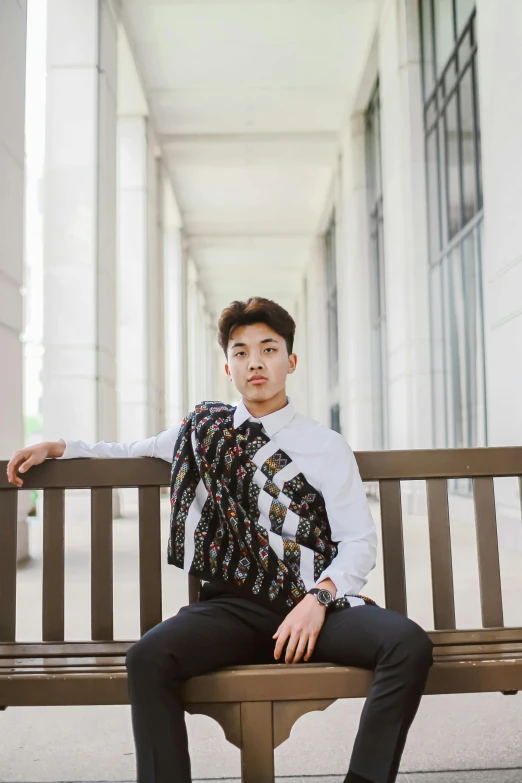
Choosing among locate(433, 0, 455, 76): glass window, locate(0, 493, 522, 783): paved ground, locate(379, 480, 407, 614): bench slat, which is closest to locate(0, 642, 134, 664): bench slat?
locate(0, 493, 522, 783): paved ground

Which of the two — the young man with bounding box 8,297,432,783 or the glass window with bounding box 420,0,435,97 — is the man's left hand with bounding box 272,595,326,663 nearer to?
the young man with bounding box 8,297,432,783

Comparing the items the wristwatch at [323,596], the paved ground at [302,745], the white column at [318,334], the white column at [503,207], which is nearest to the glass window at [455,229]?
the white column at [503,207]

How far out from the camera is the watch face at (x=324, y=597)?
1.87 metres

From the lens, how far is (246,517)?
198 cm

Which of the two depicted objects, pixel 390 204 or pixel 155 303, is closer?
pixel 390 204

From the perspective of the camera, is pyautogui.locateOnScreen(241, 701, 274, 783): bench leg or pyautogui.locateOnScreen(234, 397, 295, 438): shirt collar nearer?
pyautogui.locateOnScreen(241, 701, 274, 783): bench leg

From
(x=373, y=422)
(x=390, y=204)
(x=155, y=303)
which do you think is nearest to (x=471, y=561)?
(x=390, y=204)

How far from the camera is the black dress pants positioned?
1635 mm

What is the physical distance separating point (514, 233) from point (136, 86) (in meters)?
8.76

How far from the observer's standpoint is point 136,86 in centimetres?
1225

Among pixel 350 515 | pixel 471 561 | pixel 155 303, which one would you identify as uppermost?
pixel 155 303

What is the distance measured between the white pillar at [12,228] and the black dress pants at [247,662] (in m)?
3.97

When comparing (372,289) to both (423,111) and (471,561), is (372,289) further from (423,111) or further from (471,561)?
(471,561)

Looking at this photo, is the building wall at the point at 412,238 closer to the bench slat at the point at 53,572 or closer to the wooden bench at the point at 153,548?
the wooden bench at the point at 153,548
